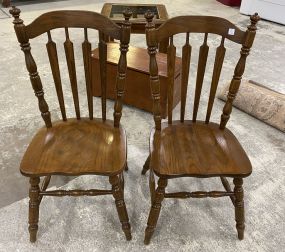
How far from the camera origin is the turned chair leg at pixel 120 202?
123cm

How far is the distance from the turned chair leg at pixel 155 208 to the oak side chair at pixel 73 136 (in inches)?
3.7

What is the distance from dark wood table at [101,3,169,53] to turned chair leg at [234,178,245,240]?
1.24m

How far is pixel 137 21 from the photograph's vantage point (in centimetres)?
229

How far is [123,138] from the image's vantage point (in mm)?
1338

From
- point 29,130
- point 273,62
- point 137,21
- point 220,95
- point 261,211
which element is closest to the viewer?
point 261,211

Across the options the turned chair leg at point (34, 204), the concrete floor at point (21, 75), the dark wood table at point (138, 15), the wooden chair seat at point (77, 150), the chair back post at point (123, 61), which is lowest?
the concrete floor at point (21, 75)

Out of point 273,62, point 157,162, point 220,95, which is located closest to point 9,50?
point 220,95

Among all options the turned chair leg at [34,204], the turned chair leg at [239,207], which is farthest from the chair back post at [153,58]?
the turned chair leg at [34,204]

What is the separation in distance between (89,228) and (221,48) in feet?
3.49

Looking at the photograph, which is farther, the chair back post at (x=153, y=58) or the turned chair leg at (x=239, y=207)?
the turned chair leg at (x=239, y=207)

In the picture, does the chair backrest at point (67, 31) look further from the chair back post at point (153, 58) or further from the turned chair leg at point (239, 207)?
the turned chair leg at point (239, 207)

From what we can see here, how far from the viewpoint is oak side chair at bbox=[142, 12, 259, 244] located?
1182 mm

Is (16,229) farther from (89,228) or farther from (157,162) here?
(157,162)

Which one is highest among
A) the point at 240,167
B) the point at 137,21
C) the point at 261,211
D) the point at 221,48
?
the point at 221,48
